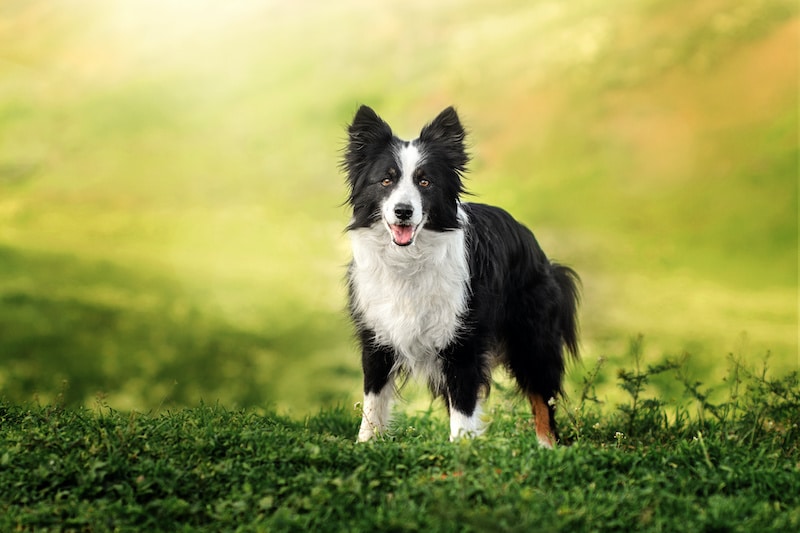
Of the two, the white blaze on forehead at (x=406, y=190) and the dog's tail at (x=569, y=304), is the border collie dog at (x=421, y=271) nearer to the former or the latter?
the white blaze on forehead at (x=406, y=190)

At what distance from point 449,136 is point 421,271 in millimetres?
936

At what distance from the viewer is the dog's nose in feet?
A: 18.1

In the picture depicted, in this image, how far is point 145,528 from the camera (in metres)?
4.61

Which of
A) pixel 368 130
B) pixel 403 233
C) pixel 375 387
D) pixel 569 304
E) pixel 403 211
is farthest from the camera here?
pixel 569 304

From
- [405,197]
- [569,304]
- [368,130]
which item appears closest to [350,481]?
[405,197]

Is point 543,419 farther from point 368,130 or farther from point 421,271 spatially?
point 368,130

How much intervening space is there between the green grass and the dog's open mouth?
1.26m

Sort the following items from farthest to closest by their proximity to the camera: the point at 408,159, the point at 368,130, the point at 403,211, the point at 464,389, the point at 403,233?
the point at 368,130 < the point at 464,389 < the point at 408,159 < the point at 403,233 < the point at 403,211

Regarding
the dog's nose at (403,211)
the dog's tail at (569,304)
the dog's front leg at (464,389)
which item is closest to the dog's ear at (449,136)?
the dog's nose at (403,211)

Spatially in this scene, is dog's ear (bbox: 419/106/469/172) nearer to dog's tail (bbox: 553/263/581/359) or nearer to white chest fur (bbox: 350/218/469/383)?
white chest fur (bbox: 350/218/469/383)

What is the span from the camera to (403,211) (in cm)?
553

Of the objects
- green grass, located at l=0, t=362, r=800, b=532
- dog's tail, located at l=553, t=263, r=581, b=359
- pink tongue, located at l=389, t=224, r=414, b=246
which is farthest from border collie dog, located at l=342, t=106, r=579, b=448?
dog's tail, located at l=553, t=263, r=581, b=359

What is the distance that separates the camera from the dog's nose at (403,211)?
18.1 ft

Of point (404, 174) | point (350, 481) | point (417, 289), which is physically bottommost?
point (350, 481)
